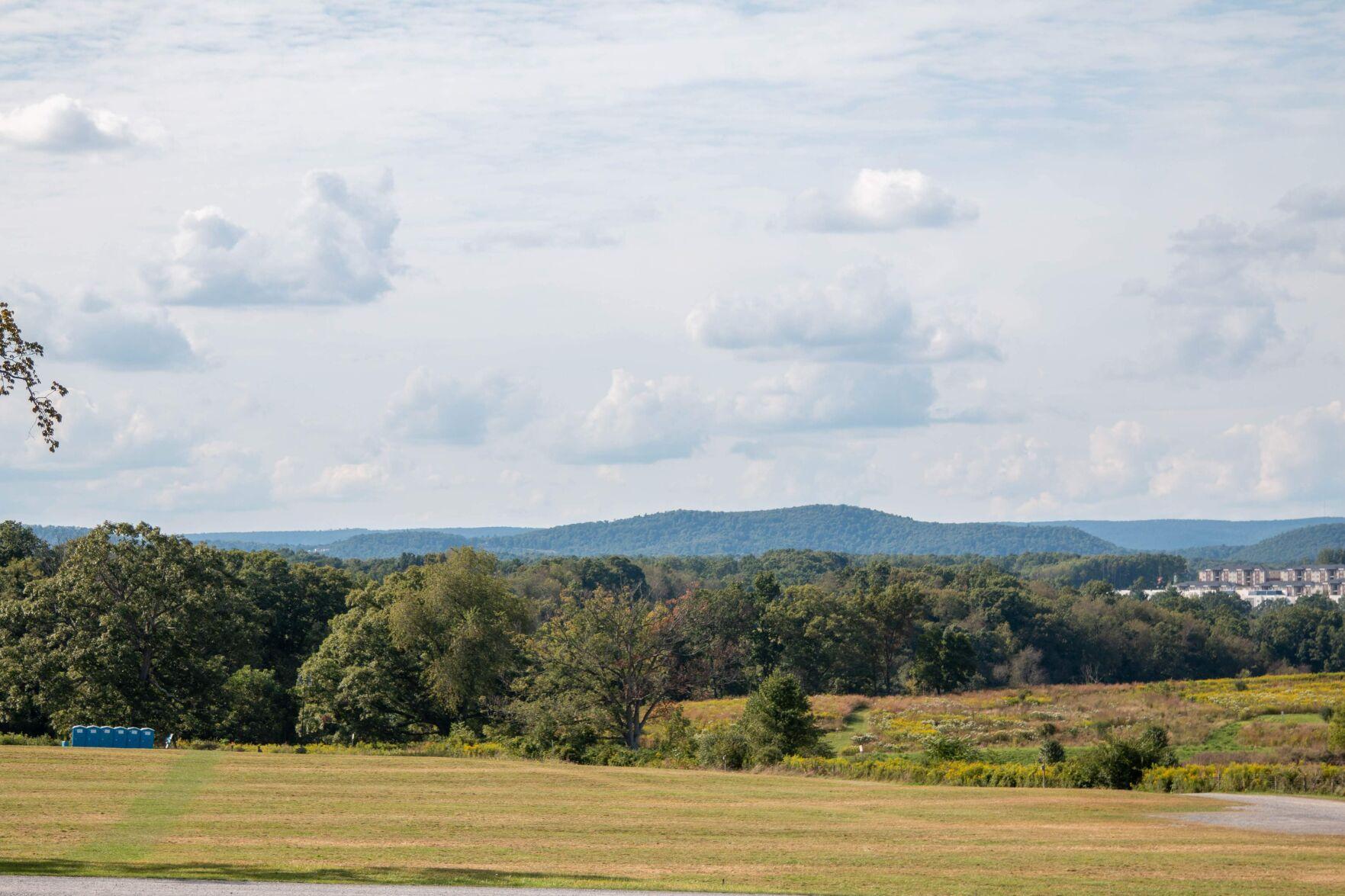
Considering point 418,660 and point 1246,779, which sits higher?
point 418,660

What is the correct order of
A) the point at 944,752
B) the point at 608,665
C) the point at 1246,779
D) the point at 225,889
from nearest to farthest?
the point at 225,889, the point at 1246,779, the point at 944,752, the point at 608,665

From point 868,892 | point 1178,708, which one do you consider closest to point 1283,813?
point 868,892

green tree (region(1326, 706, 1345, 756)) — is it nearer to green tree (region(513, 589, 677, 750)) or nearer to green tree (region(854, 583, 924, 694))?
green tree (region(513, 589, 677, 750))

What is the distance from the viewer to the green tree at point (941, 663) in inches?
3812

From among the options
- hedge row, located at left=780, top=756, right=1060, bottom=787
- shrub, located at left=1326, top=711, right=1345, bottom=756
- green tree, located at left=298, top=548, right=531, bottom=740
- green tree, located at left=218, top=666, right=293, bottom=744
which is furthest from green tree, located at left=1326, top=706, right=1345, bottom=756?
green tree, located at left=218, top=666, right=293, bottom=744

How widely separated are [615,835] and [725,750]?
83.8ft

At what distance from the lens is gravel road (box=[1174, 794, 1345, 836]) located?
3017 cm

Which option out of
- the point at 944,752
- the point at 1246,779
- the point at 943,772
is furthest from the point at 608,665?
the point at 1246,779

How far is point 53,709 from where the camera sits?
54.5 meters

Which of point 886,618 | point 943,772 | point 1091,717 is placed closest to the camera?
point 943,772

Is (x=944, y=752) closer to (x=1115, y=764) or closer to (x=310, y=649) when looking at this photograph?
(x=1115, y=764)

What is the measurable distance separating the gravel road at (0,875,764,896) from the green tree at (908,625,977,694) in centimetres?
8043

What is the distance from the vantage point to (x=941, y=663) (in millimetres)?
97062

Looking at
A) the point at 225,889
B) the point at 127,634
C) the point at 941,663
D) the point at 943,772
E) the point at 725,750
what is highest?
the point at 127,634
